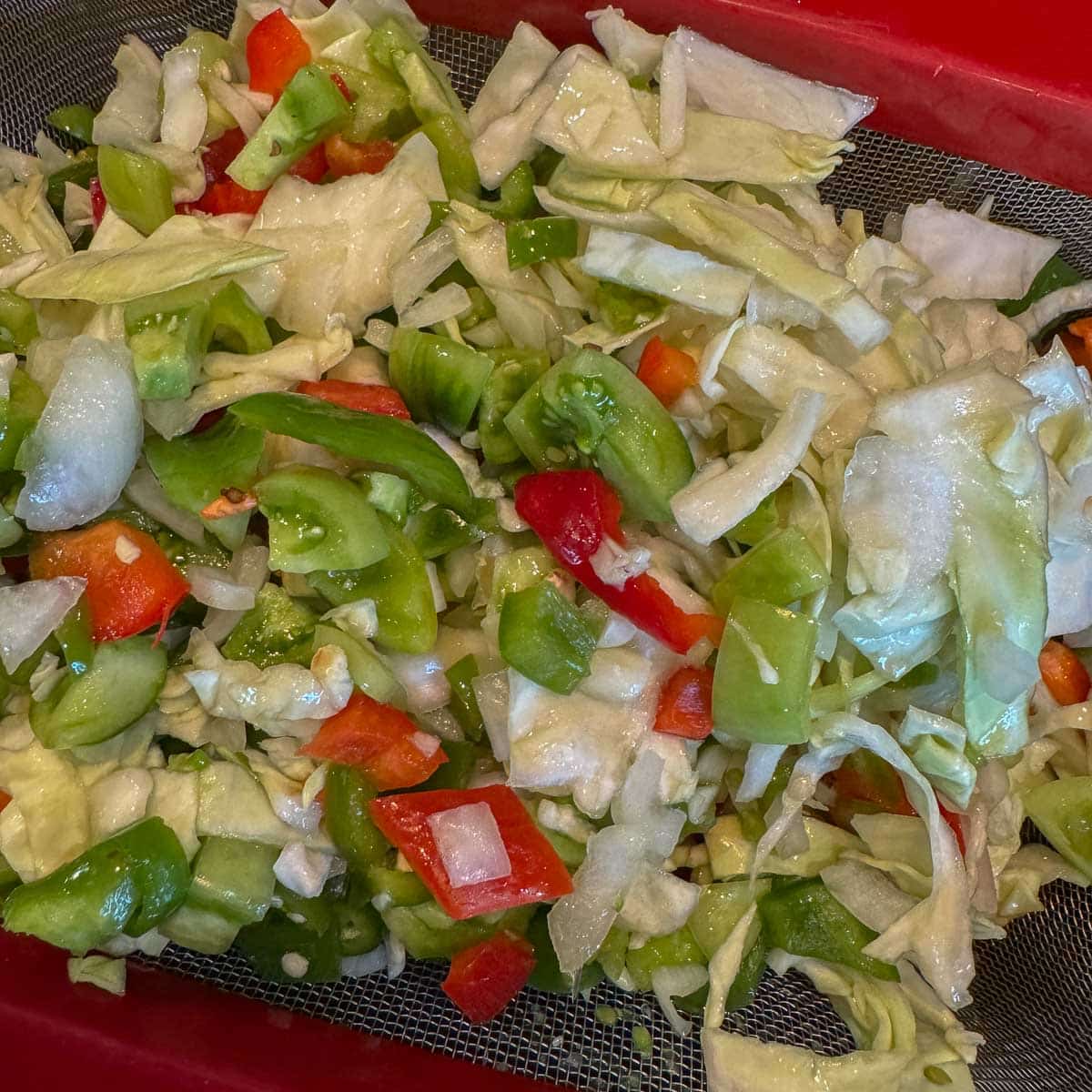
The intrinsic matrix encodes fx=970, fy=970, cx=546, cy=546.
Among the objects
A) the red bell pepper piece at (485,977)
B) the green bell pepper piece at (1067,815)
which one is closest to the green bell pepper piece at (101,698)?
the red bell pepper piece at (485,977)

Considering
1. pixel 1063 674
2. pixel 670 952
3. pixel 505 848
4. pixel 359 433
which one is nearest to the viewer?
pixel 359 433

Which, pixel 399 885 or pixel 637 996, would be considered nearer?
pixel 399 885

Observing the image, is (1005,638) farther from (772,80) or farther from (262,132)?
(262,132)

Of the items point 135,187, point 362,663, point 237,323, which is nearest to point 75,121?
point 135,187

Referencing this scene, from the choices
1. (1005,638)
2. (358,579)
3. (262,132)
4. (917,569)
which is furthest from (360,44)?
(1005,638)

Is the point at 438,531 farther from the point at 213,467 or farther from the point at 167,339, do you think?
the point at 167,339

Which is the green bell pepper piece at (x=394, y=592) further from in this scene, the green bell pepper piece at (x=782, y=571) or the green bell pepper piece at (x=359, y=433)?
the green bell pepper piece at (x=782, y=571)
